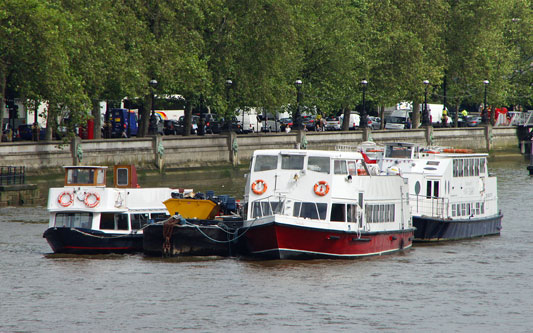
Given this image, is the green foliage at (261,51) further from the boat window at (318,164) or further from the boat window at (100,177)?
the boat window at (318,164)

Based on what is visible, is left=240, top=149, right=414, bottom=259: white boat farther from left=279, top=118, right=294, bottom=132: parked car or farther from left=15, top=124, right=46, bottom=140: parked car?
left=279, top=118, right=294, bottom=132: parked car

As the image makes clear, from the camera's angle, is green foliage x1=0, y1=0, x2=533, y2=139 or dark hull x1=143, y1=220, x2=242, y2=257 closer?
dark hull x1=143, y1=220, x2=242, y2=257

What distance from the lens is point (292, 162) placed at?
42031mm

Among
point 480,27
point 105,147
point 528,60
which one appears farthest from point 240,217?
point 528,60

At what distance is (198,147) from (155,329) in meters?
51.3

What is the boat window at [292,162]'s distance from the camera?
137 ft

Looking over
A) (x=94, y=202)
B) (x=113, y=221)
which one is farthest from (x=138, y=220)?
(x=94, y=202)

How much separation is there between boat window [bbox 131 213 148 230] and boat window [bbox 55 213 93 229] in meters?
1.95

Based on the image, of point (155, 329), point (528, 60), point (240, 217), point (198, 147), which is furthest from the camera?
point (528, 60)

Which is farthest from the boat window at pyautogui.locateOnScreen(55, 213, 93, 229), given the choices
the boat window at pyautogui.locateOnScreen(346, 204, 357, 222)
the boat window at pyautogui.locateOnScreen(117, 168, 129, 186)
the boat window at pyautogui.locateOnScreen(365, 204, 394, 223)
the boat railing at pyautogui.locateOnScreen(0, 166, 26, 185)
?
the boat railing at pyautogui.locateOnScreen(0, 166, 26, 185)

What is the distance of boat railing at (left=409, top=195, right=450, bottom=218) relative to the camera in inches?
1970

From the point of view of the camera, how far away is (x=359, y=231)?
41.9 meters

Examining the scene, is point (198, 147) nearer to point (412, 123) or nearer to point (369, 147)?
point (369, 147)

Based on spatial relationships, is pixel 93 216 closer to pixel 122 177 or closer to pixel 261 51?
pixel 122 177
